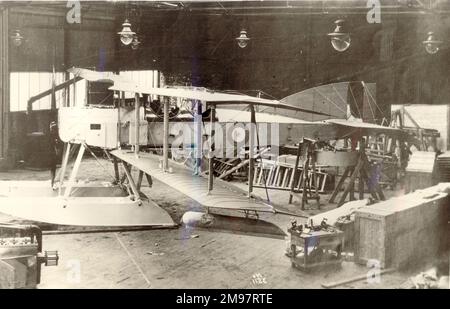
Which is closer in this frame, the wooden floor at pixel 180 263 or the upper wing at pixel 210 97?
the wooden floor at pixel 180 263

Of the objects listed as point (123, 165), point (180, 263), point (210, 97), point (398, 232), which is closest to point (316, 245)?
point (398, 232)

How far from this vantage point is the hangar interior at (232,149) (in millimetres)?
Answer: 5828

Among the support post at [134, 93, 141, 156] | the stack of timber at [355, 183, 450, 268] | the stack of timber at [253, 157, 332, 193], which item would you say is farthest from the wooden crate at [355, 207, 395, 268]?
the stack of timber at [253, 157, 332, 193]

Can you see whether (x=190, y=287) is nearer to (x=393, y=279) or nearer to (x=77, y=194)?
(x=393, y=279)

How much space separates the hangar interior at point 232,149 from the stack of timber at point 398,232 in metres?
0.03

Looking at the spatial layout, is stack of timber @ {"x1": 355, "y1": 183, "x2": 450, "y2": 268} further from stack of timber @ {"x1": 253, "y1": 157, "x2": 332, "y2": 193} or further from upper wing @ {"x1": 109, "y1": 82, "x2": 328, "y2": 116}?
stack of timber @ {"x1": 253, "y1": 157, "x2": 332, "y2": 193}

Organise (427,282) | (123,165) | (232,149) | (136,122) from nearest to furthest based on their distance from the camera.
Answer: (427,282)
(136,122)
(123,165)
(232,149)

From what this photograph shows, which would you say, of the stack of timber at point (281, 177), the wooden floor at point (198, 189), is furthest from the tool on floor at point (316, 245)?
the stack of timber at point (281, 177)

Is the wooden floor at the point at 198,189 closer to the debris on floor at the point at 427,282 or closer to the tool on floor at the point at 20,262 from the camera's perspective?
the debris on floor at the point at 427,282

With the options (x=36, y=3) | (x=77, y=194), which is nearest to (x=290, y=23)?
(x=36, y=3)

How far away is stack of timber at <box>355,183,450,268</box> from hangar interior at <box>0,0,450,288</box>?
0.03 m

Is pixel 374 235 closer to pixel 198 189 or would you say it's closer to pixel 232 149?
pixel 198 189

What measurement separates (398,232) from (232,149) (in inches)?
298

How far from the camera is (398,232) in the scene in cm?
592
